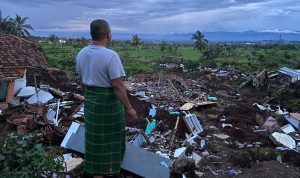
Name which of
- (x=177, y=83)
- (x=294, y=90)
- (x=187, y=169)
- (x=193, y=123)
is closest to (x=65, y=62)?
(x=177, y=83)

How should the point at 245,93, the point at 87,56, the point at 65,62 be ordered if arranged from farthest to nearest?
the point at 65,62, the point at 245,93, the point at 87,56

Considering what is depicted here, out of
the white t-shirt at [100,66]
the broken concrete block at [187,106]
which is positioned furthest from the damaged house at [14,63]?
the white t-shirt at [100,66]

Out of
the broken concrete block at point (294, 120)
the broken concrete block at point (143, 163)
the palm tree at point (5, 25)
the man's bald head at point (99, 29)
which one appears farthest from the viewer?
Result: the palm tree at point (5, 25)

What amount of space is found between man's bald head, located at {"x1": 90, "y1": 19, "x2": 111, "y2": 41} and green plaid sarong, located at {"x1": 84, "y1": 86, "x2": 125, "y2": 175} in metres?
0.51

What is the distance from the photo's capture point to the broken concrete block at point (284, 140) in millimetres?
7534

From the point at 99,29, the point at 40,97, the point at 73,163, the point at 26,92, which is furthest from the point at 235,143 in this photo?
the point at 26,92

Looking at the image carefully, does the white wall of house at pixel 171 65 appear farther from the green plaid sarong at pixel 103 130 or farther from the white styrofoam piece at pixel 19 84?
the green plaid sarong at pixel 103 130

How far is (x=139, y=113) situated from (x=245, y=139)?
10.4 ft

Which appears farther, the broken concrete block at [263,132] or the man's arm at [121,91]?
the broken concrete block at [263,132]

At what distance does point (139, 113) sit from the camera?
1028 centimetres

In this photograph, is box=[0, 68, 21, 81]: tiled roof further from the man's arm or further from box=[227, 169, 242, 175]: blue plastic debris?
the man's arm

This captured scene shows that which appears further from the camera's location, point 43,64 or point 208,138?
point 43,64

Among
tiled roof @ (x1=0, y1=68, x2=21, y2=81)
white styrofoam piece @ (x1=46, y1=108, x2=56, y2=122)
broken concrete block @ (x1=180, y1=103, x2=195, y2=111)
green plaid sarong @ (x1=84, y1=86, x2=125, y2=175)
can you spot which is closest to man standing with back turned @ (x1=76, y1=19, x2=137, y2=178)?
green plaid sarong @ (x1=84, y1=86, x2=125, y2=175)

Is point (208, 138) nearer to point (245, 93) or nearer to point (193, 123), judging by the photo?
point (193, 123)
